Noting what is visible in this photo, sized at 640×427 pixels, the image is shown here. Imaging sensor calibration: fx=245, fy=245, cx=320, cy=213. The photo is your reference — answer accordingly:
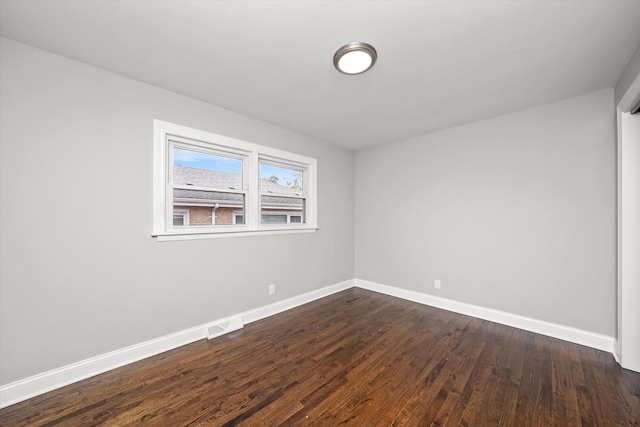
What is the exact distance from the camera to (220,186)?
2902mm

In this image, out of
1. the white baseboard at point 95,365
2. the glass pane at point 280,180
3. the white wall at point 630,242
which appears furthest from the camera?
the glass pane at point 280,180

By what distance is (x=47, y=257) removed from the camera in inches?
73.1

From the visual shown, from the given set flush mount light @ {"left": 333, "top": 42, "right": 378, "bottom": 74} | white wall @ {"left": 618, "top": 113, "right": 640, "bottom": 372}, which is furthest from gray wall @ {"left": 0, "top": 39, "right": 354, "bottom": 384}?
white wall @ {"left": 618, "top": 113, "right": 640, "bottom": 372}

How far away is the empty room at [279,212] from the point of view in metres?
1.64

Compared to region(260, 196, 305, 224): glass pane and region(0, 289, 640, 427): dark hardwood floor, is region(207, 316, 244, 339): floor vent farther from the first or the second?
region(260, 196, 305, 224): glass pane

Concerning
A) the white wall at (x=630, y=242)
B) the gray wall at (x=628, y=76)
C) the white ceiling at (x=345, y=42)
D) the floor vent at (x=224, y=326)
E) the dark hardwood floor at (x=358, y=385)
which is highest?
the white ceiling at (x=345, y=42)

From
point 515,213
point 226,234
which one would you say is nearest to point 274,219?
point 226,234

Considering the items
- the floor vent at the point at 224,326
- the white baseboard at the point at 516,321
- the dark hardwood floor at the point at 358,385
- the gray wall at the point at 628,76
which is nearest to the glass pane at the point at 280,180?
the floor vent at the point at 224,326

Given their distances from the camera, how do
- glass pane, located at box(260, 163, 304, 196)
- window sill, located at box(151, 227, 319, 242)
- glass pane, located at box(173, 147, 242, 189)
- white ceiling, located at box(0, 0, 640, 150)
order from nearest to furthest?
white ceiling, located at box(0, 0, 640, 150) → window sill, located at box(151, 227, 319, 242) → glass pane, located at box(173, 147, 242, 189) → glass pane, located at box(260, 163, 304, 196)

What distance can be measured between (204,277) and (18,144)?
5.76 feet

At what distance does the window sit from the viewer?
2.46 meters

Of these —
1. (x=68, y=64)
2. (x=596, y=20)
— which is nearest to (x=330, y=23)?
(x=596, y=20)

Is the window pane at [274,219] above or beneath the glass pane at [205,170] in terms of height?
beneath

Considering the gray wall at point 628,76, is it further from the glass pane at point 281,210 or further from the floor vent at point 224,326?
the floor vent at point 224,326
